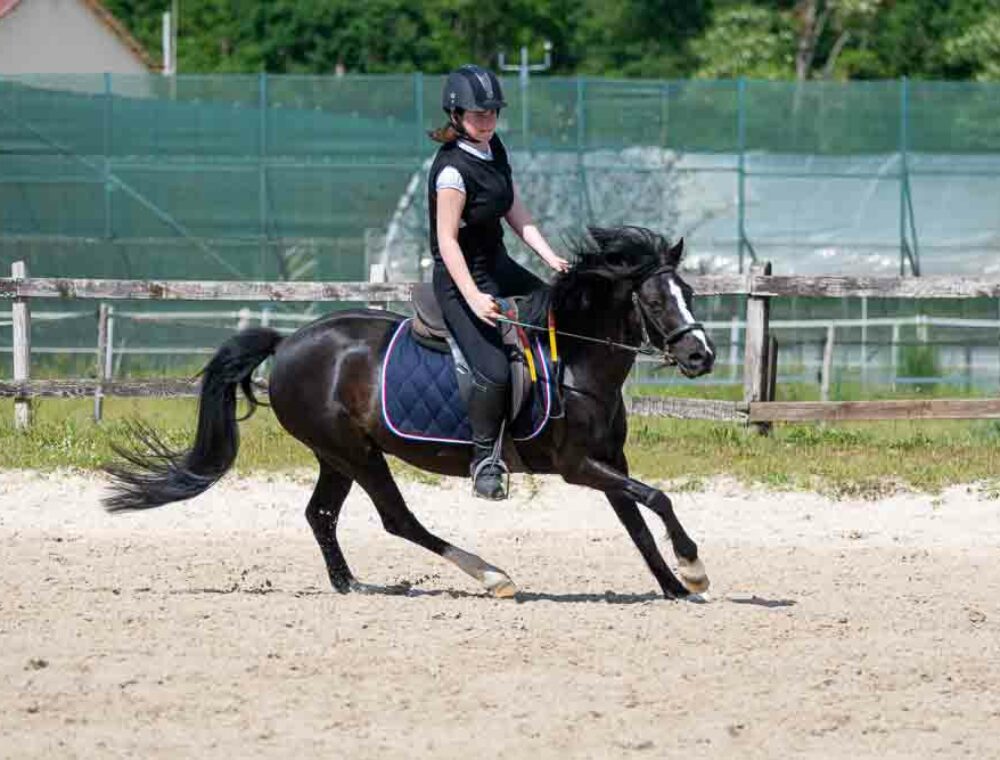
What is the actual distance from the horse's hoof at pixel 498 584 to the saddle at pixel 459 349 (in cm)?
76

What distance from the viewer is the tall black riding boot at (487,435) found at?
27.7ft

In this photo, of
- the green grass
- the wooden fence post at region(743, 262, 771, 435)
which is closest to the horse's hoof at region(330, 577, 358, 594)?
the green grass

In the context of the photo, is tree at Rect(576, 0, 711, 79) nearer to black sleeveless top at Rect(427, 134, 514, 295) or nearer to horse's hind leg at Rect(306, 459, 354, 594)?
horse's hind leg at Rect(306, 459, 354, 594)

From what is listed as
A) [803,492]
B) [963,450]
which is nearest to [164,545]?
[803,492]

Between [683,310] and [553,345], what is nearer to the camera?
[683,310]

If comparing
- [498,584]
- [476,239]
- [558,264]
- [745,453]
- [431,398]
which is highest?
[476,239]

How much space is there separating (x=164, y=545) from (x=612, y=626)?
391cm

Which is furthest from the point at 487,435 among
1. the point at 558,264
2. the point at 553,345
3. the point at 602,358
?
the point at 558,264

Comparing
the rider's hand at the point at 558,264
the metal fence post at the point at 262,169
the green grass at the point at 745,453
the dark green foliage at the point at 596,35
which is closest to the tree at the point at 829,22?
the dark green foliage at the point at 596,35

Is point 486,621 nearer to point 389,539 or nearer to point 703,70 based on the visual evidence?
point 389,539

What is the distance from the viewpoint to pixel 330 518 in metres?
9.30

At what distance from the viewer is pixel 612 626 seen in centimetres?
786

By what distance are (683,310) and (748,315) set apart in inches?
259

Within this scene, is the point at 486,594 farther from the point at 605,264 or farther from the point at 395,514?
the point at 605,264
